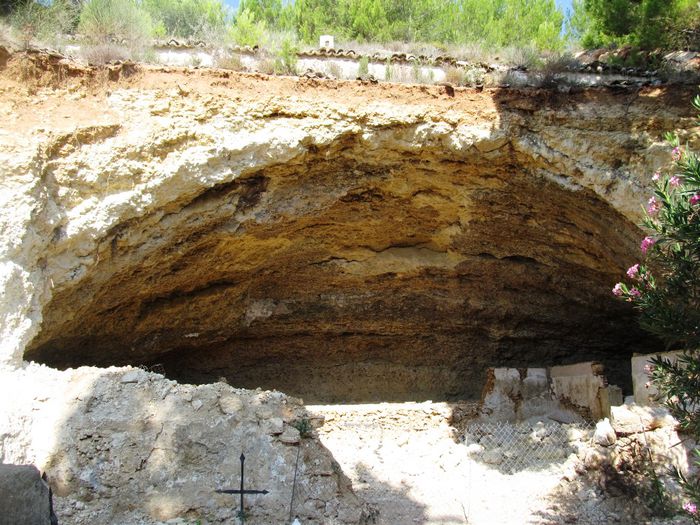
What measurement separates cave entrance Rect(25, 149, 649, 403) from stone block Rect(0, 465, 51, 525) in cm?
328

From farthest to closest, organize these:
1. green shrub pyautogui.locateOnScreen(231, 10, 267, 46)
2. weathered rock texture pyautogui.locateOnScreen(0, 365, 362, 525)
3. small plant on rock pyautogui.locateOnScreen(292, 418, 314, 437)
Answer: green shrub pyautogui.locateOnScreen(231, 10, 267, 46) < small plant on rock pyautogui.locateOnScreen(292, 418, 314, 437) < weathered rock texture pyautogui.locateOnScreen(0, 365, 362, 525)

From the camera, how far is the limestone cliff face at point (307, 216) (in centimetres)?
698

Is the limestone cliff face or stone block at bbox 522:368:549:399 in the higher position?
the limestone cliff face

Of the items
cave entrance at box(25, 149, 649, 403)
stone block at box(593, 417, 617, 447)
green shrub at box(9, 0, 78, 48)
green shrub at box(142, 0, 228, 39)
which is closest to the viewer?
stone block at box(593, 417, 617, 447)

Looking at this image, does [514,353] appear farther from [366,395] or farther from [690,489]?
[690,489]

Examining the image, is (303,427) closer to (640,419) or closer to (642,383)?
(640,419)

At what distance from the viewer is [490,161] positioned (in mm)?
8078

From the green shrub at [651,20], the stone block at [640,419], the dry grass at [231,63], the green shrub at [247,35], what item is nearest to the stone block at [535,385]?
the stone block at [640,419]

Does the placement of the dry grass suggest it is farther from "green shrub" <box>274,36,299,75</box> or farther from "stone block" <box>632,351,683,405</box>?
"stone block" <box>632,351,683,405</box>

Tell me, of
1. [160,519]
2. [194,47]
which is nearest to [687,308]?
[160,519]

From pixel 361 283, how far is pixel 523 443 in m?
3.43

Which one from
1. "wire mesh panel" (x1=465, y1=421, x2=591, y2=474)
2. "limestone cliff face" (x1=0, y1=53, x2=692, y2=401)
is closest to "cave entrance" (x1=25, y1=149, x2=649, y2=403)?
"limestone cliff face" (x1=0, y1=53, x2=692, y2=401)

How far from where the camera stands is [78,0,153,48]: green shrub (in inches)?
322

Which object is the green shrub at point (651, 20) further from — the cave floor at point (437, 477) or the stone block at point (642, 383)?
the cave floor at point (437, 477)
